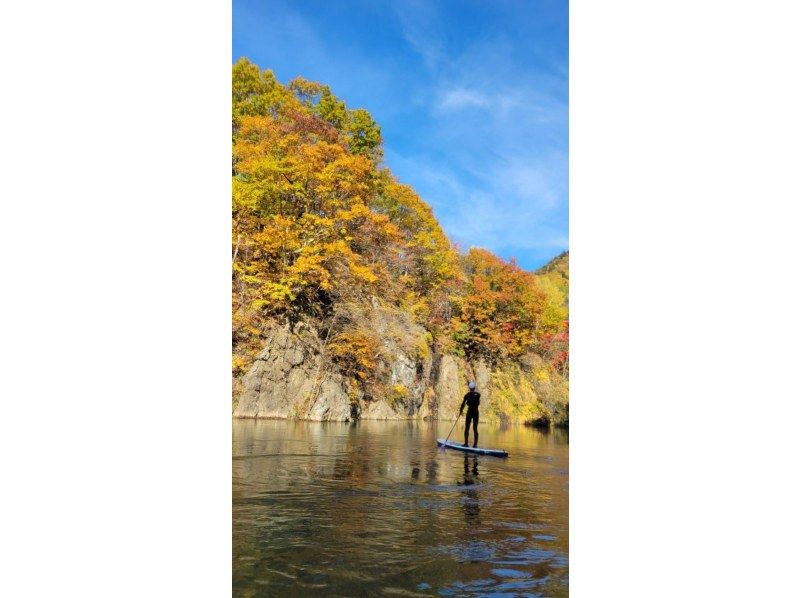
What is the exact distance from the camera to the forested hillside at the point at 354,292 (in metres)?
13.5

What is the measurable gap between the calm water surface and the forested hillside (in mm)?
7266

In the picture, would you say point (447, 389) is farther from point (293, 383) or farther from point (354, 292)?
point (293, 383)

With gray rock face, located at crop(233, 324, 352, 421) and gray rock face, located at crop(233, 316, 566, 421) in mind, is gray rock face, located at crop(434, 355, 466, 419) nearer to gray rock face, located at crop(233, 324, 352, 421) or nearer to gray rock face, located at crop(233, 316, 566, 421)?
gray rock face, located at crop(233, 316, 566, 421)

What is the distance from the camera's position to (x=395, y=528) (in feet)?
11.7

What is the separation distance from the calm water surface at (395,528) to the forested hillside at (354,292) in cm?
727

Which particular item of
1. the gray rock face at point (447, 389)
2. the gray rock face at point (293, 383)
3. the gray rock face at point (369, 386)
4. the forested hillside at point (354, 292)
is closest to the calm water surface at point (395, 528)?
the gray rock face at point (293, 383)

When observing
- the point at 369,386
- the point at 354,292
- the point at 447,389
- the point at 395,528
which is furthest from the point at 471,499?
the point at 447,389

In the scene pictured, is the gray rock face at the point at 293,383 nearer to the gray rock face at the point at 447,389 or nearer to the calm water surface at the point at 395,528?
the gray rock face at the point at 447,389

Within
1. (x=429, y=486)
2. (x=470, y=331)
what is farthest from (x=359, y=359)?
(x=429, y=486)
